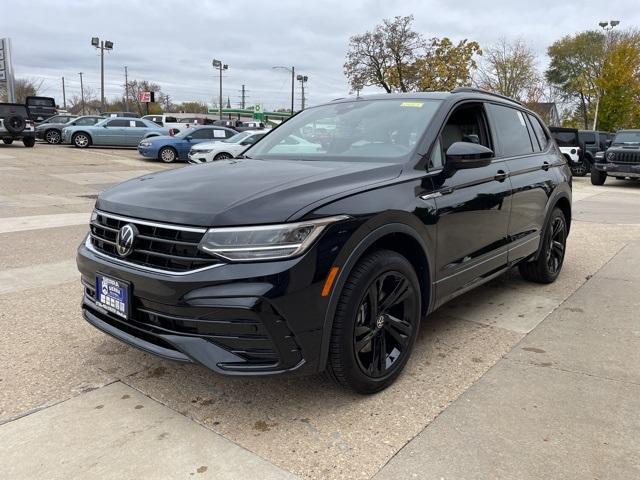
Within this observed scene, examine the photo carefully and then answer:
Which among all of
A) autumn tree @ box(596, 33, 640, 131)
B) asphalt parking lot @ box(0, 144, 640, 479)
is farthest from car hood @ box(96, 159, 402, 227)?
autumn tree @ box(596, 33, 640, 131)

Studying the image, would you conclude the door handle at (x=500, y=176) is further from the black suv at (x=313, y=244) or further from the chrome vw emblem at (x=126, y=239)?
the chrome vw emblem at (x=126, y=239)

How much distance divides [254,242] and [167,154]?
18.1 meters

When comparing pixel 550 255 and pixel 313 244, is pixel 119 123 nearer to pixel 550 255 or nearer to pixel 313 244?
pixel 550 255

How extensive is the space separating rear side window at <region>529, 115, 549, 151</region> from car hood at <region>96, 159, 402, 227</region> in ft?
8.59

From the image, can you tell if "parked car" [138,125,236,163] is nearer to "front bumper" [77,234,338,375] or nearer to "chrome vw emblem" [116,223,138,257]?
"chrome vw emblem" [116,223,138,257]

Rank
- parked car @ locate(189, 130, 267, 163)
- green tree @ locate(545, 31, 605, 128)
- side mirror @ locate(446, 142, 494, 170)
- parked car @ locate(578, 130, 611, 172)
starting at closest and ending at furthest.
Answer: side mirror @ locate(446, 142, 494, 170) < parked car @ locate(189, 130, 267, 163) < parked car @ locate(578, 130, 611, 172) < green tree @ locate(545, 31, 605, 128)

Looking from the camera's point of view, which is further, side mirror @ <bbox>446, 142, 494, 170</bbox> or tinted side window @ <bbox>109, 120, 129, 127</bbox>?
tinted side window @ <bbox>109, 120, 129, 127</bbox>

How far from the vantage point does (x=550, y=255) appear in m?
5.36

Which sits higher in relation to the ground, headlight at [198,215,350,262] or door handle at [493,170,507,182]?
door handle at [493,170,507,182]

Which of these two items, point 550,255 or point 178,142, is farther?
point 178,142

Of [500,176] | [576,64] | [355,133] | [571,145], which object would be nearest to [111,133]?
[571,145]

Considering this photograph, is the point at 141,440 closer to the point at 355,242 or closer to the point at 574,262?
the point at 355,242

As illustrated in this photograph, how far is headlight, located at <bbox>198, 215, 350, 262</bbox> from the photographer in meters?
2.48

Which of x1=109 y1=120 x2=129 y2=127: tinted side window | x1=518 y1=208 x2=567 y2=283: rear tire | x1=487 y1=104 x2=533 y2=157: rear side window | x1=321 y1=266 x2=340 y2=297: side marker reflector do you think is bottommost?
x1=518 y1=208 x2=567 y2=283: rear tire
